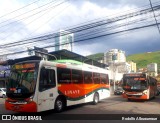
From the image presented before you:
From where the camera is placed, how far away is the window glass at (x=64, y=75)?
14.9 meters

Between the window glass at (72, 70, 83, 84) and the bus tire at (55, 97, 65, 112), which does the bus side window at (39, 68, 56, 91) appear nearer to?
the bus tire at (55, 97, 65, 112)

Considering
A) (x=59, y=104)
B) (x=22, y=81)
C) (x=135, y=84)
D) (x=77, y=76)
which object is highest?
(x=77, y=76)

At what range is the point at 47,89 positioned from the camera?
Answer: 13531 mm

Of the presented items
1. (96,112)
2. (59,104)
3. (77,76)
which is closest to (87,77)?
(77,76)

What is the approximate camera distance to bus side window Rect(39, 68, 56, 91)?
43.0 feet

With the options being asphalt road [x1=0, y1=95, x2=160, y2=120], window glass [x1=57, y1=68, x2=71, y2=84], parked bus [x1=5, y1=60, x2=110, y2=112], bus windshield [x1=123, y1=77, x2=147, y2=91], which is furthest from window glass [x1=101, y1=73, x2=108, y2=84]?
window glass [x1=57, y1=68, x2=71, y2=84]

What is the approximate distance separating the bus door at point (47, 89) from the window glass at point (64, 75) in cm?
57

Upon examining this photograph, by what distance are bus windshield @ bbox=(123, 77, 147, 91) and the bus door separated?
11225 millimetres

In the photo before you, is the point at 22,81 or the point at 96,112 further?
the point at 96,112

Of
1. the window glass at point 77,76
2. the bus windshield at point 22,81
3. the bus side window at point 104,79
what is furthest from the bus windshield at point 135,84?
the bus windshield at point 22,81

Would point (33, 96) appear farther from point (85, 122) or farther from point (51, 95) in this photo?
point (85, 122)

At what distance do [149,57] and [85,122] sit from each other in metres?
170

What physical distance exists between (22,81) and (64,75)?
327 cm

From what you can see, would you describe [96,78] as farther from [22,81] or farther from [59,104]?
[22,81]
